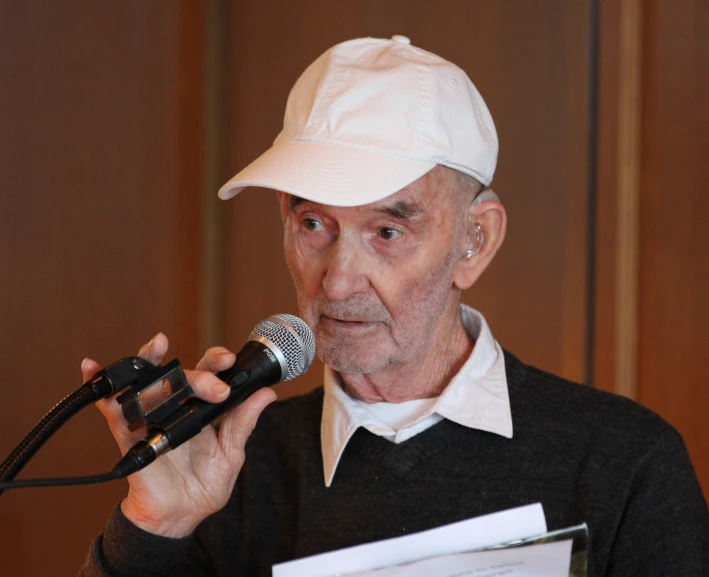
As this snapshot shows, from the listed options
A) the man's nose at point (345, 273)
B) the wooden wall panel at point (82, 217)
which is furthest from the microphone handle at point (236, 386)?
the wooden wall panel at point (82, 217)

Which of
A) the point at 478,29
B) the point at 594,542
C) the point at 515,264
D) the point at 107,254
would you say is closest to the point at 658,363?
the point at 515,264

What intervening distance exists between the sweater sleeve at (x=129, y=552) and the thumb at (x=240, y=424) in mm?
151

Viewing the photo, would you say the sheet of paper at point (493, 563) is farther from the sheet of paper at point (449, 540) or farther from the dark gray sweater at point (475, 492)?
the dark gray sweater at point (475, 492)

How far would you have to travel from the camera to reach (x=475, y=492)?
149 cm

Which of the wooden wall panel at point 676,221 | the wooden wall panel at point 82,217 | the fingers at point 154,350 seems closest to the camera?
the fingers at point 154,350

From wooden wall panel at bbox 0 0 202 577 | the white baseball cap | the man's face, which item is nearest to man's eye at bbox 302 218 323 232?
the man's face

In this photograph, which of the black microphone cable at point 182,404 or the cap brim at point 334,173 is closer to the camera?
the black microphone cable at point 182,404

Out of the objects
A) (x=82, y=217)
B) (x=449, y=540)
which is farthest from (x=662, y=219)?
(x=82, y=217)

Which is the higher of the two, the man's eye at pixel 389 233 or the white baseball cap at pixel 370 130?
the white baseball cap at pixel 370 130

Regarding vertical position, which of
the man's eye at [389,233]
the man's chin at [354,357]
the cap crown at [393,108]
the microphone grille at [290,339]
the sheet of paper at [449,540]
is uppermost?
the cap crown at [393,108]

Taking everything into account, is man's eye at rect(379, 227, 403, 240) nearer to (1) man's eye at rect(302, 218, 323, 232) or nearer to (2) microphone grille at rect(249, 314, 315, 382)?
(1) man's eye at rect(302, 218, 323, 232)

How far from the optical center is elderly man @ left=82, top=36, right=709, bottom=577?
1.41 meters

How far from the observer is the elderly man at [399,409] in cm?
141

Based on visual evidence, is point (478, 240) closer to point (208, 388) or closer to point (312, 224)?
point (312, 224)
